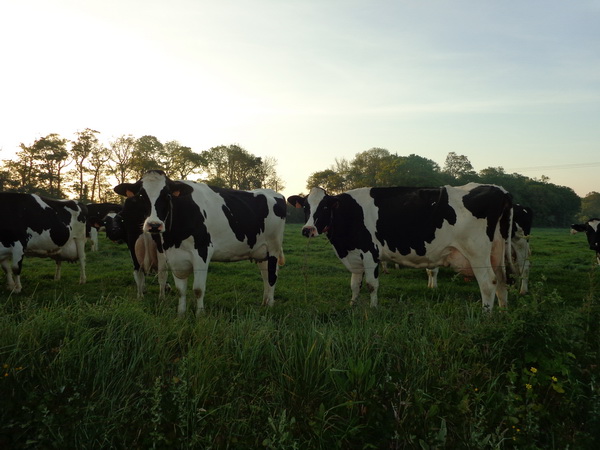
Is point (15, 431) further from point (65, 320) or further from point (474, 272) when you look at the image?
point (474, 272)

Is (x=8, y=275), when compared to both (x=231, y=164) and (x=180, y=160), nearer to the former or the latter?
(x=180, y=160)

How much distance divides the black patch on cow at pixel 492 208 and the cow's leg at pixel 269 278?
4.00 meters

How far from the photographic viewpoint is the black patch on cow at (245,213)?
795 centimetres

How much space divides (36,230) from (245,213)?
5930 millimetres

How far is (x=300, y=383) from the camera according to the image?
11.7 ft

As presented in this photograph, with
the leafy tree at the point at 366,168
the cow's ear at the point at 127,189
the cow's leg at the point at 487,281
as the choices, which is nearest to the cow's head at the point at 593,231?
the cow's leg at the point at 487,281

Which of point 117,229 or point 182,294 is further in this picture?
point 117,229

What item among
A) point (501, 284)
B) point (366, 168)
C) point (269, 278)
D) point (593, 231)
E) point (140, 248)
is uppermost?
point (366, 168)

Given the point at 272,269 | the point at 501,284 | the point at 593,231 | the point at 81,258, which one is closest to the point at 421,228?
the point at 501,284

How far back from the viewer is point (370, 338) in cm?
421

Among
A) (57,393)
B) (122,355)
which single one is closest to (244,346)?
(122,355)

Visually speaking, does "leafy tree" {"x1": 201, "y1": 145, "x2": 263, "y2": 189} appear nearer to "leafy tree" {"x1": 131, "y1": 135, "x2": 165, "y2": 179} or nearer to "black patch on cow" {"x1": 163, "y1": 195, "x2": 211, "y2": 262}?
"leafy tree" {"x1": 131, "y1": 135, "x2": 165, "y2": 179}

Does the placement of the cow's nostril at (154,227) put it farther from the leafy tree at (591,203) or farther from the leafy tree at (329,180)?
the leafy tree at (591,203)

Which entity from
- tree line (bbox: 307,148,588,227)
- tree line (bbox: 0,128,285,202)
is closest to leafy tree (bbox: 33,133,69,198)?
tree line (bbox: 0,128,285,202)
